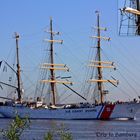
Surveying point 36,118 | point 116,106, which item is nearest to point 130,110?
point 116,106

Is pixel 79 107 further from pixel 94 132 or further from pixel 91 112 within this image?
pixel 94 132

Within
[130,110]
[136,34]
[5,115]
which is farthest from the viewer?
[5,115]

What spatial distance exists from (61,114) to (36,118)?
305 inches

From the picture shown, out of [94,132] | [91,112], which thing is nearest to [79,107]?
[91,112]

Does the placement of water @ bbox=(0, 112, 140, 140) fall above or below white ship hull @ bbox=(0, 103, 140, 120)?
above

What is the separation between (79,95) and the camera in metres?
132

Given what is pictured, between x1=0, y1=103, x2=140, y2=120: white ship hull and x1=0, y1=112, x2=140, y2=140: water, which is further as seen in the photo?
x1=0, y1=103, x2=140, y2=120: white ship hull

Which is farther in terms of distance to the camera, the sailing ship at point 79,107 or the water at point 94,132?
the sailing ship at point 79,107

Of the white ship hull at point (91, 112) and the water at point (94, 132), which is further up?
the water at point (94, 132)

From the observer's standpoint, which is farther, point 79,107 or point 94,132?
point 79,107

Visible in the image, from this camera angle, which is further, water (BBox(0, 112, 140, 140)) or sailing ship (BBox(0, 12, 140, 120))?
sailing ship (BBox(0, 12, 140, 120))

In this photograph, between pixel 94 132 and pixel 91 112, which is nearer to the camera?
pixel 94 132

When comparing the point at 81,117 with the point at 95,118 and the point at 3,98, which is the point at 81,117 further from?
the point at 3,98

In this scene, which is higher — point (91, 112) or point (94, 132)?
point (94, 132)
